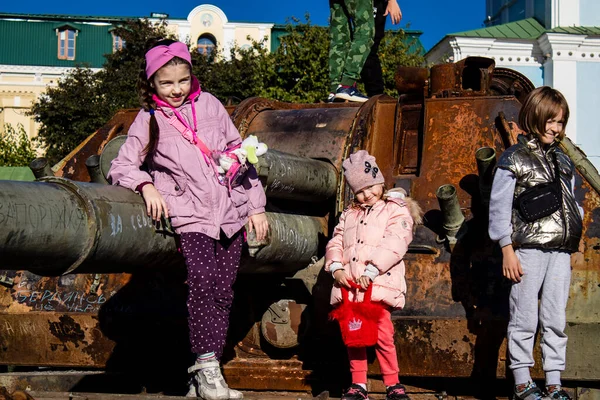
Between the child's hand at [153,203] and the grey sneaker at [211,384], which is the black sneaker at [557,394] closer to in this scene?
the grey sneaker at [211,384]

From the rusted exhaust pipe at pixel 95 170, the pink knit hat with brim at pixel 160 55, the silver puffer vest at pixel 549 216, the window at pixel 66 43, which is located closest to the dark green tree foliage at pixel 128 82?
the window at pixel 66 43

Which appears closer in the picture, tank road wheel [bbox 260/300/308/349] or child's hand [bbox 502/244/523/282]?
child's hand [bbox 502/244/523/282]

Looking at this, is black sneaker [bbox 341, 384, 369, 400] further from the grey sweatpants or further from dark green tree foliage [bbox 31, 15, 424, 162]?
dark green tree foliage [bbox 31, 15, 424, 162]

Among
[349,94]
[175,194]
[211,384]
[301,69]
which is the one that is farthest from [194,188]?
[301,69]

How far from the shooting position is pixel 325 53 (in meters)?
29.0

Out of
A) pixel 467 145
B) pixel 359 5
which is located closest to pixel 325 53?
pixel 359 5

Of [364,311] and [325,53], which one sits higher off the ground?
[325,53]

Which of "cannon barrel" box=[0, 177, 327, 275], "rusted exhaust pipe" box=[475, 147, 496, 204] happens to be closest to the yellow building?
"rusted exhaust pipe" box=[475, 147, 496, 204]

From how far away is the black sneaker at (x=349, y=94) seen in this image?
6934 millimetres

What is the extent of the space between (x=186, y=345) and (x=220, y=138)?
131 cm

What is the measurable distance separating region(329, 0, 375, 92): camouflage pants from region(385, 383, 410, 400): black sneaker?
271cm

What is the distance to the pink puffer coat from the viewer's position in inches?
198

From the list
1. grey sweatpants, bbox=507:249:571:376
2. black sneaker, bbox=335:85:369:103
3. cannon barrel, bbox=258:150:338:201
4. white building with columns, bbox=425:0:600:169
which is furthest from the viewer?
white building with columns, bbox=425:0:600:169

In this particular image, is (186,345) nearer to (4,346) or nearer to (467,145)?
(4,346)
